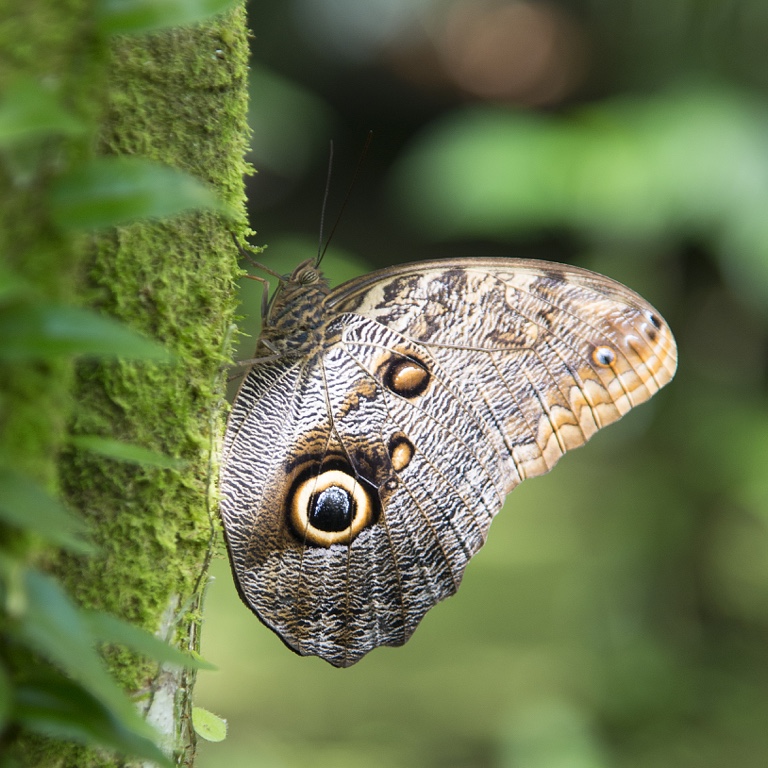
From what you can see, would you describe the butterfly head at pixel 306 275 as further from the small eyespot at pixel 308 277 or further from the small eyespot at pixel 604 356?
the small eyespot at pixel 604 356

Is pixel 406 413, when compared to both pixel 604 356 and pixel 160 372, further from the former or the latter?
pixel 160 372

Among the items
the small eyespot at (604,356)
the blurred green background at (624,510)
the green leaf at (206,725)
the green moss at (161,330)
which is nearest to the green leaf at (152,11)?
the green moss at (161,330)

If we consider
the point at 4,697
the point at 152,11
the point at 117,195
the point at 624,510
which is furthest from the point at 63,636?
the point at 624,510

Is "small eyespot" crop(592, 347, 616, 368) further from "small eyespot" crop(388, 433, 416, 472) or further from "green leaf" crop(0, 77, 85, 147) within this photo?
"green leaf" crop(0, 77, 85, 147)

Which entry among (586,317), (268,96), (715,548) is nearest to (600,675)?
(715,548)

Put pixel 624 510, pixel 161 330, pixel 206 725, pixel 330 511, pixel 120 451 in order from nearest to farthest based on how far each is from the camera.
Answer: pixel 120 451 < pixel 161 330 < pixel 206 725 < pixel 330 511 < pixel 624 510
